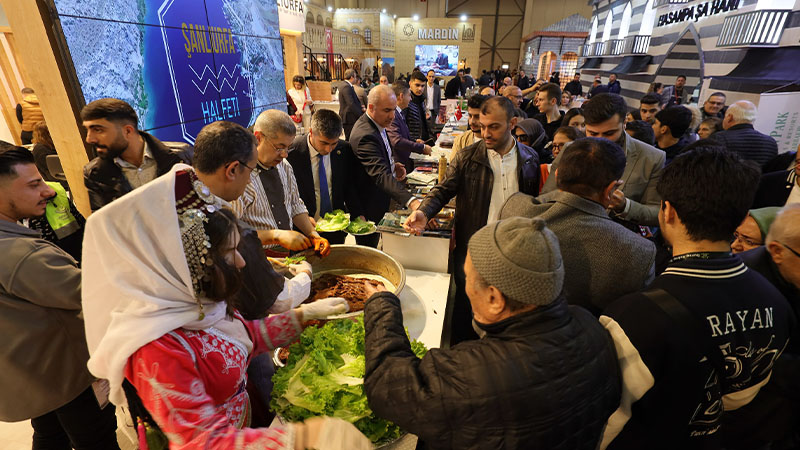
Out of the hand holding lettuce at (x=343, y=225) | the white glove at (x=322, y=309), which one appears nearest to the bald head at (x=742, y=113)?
the hand holding lettuce at (x=343, y=225)

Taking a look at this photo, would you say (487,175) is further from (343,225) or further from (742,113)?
(742,113)

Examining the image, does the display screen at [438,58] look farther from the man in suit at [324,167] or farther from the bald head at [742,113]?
the man in suit at [324,167]

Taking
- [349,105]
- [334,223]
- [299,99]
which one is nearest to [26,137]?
[349,105]

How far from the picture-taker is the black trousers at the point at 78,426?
1.86 m

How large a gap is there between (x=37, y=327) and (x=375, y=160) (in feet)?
8.77

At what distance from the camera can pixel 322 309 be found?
1.70 m

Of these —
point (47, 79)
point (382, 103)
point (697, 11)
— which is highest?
point (697, 11)

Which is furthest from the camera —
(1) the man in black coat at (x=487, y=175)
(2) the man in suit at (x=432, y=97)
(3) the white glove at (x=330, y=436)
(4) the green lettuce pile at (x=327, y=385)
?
(2) the man in suit at (x=432, y=97)

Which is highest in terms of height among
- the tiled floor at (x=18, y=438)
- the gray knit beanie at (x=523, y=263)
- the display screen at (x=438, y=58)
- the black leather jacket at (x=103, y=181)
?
the display screen at (x=438, y=58)

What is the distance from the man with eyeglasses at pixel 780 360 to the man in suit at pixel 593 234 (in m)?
0.44

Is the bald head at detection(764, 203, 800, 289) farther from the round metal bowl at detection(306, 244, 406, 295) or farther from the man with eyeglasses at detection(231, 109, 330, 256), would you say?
the man with eyeglasses at detection(231, 109, 330, 256)

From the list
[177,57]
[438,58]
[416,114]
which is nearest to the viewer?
[177,57]

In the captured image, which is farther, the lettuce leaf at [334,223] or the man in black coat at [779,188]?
the lettuce leaf at [334,223]

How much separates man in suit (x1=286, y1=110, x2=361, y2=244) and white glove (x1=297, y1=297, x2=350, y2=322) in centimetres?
146
